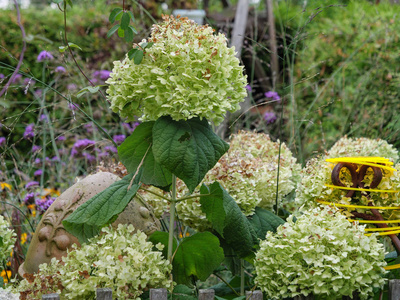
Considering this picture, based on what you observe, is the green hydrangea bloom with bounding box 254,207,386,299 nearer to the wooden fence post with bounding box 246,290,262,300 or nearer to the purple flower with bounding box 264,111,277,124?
the wooden fence post with bounding box 246,290,262,300

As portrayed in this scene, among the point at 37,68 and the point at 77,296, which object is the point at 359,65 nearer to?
the point at 37,68

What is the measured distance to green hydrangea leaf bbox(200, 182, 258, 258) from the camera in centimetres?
157

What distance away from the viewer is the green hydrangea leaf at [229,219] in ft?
5.16

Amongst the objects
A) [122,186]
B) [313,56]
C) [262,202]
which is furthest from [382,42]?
[122,186]

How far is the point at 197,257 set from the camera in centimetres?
165

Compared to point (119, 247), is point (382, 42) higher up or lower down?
higher up

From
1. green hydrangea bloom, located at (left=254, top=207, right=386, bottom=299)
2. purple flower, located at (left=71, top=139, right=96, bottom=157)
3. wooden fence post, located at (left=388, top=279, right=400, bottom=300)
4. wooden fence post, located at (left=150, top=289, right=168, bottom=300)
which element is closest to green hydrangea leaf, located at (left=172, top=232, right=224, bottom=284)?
green hydrangea bloom, located at (left=254, top=207, right=386, bottom=299)

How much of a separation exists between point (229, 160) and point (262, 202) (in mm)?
244

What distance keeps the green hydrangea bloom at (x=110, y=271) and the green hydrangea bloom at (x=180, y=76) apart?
43cm

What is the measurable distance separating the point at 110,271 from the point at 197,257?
0.36 metres

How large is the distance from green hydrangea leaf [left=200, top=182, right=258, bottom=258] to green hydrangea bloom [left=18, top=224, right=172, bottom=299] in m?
0.24

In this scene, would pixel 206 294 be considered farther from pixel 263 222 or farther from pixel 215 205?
pixel 263 222

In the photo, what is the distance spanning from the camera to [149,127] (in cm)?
160

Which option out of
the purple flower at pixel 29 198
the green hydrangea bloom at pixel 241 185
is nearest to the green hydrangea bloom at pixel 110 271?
the green hydrangea bloom at pixel 241 185
